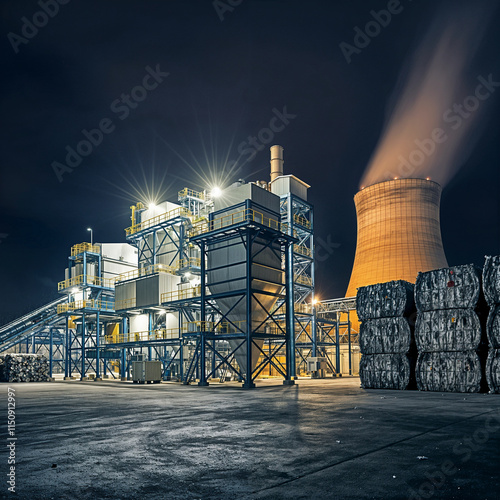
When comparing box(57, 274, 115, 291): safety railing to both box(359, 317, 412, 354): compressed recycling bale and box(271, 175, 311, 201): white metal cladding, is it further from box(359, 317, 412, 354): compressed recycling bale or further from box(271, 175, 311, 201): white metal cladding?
box(359, 317, 412, 354): compressed recycling bale

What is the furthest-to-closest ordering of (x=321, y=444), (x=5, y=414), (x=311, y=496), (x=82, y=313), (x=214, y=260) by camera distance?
(x=82, y=313)
(x=214, y=260)
(x=5, y=414)
(x=321, y=444)
(x=311, y=496)

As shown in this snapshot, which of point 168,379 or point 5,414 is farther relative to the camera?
point 168,379

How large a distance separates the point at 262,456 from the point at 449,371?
15965 millimetres

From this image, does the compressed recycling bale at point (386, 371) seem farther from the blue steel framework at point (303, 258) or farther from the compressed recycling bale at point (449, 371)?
the blue steel framework at point (303, 258)

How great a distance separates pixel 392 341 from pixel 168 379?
19.2 metres

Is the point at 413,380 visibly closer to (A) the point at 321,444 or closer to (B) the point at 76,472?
(A) the point at 321,444

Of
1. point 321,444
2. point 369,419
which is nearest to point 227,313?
point 369,419

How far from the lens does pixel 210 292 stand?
1173 inches

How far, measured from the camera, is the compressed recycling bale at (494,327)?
18.4 metres

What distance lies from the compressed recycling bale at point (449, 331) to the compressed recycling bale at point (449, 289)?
0.34 meters

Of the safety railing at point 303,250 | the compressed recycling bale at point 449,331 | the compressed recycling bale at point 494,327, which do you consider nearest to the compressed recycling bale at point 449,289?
the compressed recycling bale at point 449,331

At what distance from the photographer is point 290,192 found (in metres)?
37.1

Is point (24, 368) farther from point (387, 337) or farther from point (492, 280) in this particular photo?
point (492, 280)

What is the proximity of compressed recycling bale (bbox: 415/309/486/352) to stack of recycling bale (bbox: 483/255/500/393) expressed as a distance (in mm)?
638
